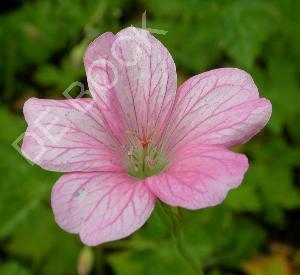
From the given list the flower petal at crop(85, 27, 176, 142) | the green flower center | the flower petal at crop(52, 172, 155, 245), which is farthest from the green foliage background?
the flower petal at crop(52, 172, 155, 245)

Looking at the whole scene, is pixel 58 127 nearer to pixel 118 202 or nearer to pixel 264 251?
pixel 118 202

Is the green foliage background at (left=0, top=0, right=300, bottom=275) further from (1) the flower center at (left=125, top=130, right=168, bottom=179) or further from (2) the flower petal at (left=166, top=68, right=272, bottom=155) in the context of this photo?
(2) the flower petal at (left=166, top=68, right=272, bottom=155)

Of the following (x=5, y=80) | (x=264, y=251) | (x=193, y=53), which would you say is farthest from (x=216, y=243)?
(x=5, y=80)

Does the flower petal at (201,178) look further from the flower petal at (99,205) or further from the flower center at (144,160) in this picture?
the flower center at (144,160)

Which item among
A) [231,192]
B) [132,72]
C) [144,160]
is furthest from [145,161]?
[231,192]

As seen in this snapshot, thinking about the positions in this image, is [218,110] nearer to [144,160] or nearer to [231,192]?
[144,160]

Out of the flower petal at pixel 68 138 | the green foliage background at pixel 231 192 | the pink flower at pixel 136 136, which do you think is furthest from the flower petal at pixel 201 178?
the green foliage background at pixel 231 192
